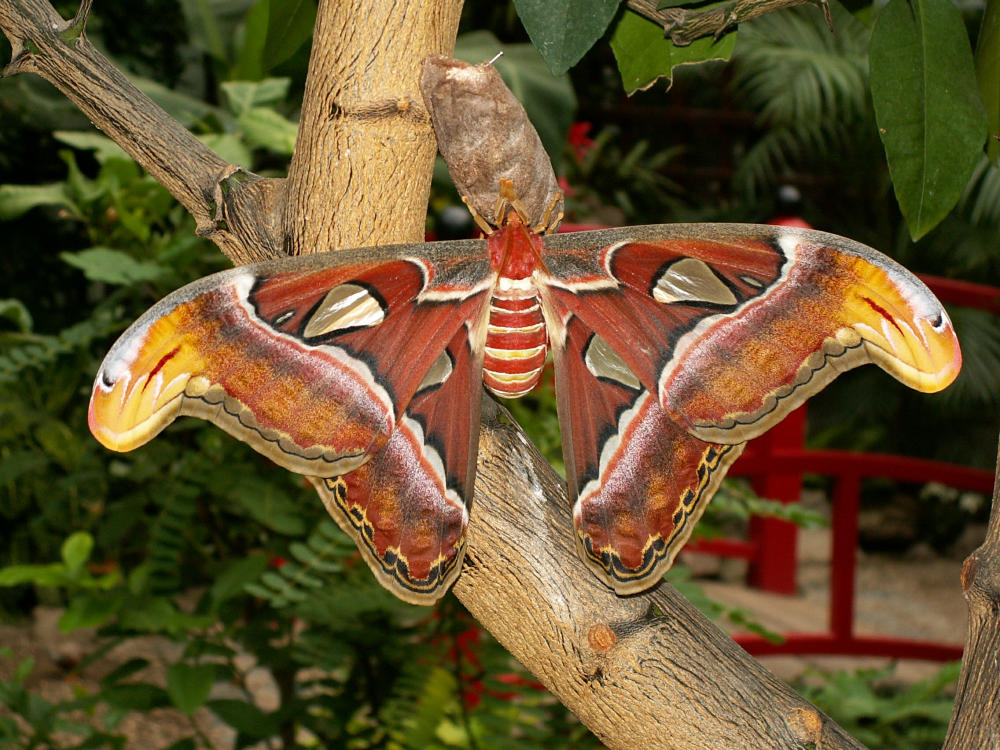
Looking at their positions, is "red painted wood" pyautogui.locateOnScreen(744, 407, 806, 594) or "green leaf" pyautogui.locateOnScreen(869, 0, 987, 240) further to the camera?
"red painted wood" pyautogui.locateOnScreen(744, 407, 806, 594)

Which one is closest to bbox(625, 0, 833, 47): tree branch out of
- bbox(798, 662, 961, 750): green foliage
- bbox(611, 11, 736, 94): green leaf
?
bbox(611, 11, 736, 94): green leaf

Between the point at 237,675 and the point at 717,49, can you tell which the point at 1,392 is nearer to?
the point at 237,675

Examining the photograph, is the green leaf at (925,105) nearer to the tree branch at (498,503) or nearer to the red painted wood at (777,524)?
the tree branch at (498,503)

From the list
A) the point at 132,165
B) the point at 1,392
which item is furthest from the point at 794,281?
the point at 1,392

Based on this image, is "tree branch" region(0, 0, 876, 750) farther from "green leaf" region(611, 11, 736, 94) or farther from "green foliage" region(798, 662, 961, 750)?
"green foliage" region(798, 662, 961, 750)

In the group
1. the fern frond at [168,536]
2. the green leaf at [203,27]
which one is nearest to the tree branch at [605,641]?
the fern frond at [168,536]

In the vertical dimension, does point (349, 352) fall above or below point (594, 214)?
above
